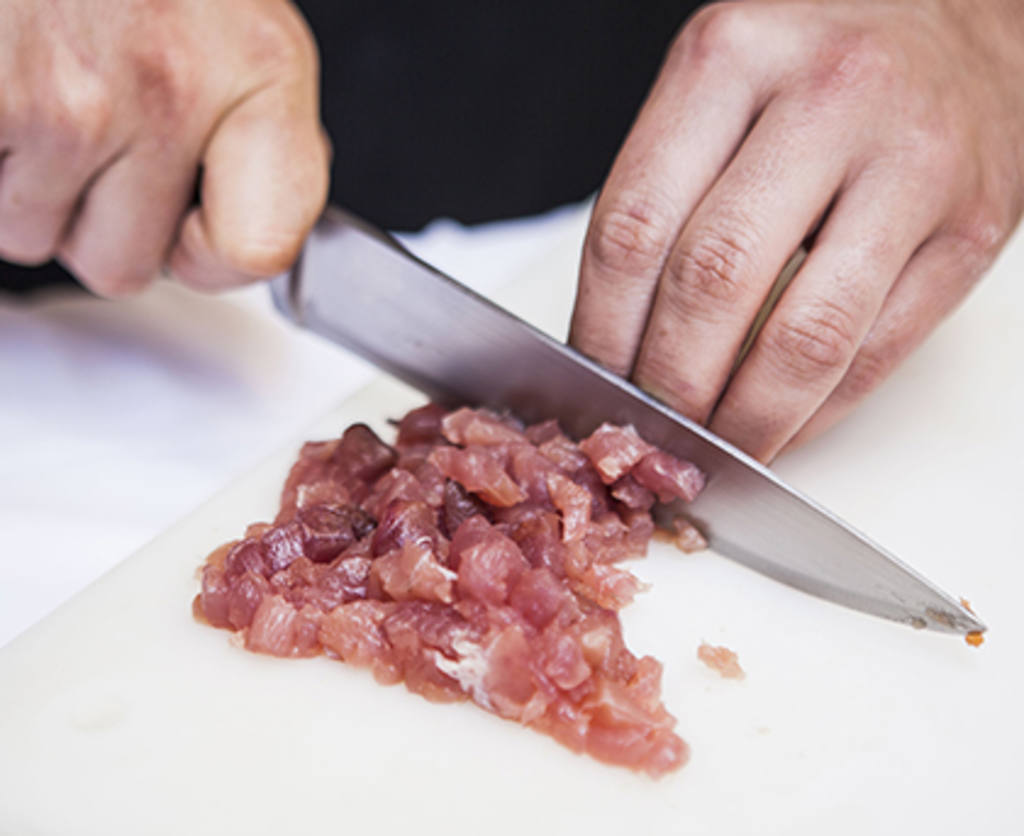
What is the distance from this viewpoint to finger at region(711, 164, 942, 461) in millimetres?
1792

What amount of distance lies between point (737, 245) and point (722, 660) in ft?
2.35

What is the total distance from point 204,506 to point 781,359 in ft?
3.66

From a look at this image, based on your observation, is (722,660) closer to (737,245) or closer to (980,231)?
(737,245)

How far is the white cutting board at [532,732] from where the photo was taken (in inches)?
56.8

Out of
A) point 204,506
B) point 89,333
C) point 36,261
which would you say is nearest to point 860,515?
point 204,506

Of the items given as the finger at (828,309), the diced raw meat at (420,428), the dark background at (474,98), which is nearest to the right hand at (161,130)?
the diced raw meat at (420,428)

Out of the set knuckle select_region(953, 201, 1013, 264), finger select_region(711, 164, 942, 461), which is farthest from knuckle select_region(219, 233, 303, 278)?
knuckle select_region(953, 201, 1013, 264)

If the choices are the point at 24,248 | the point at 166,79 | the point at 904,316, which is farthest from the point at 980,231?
the point at 24,248

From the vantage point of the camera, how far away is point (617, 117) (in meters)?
4.30

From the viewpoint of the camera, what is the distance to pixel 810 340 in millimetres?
1781

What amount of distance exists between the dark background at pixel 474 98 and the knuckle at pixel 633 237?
1.92 metres

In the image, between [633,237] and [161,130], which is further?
[161,130]

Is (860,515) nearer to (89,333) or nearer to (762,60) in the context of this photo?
(762,60)

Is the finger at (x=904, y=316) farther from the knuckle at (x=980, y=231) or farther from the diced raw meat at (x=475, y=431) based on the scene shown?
the diced raw meat at (x=475, y=431)
